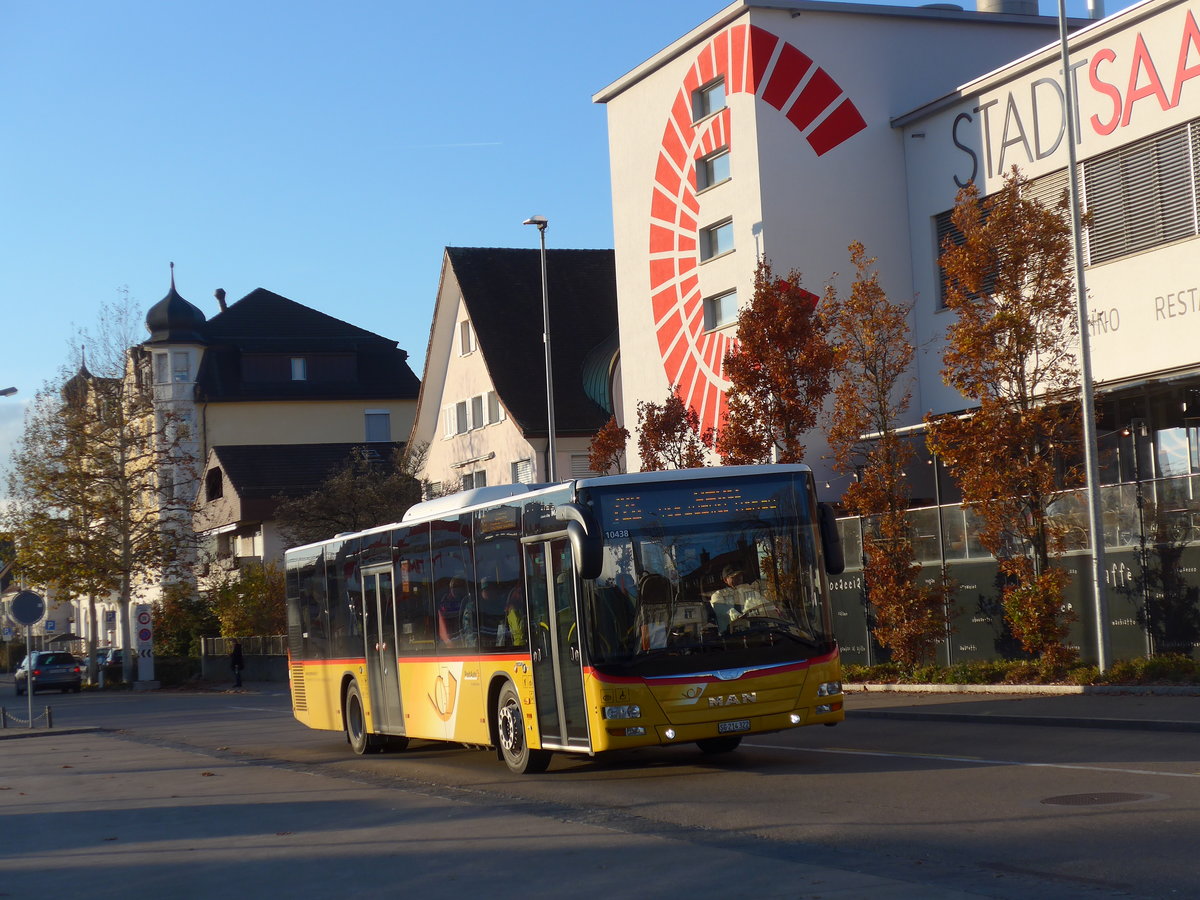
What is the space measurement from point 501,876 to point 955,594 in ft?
63.1

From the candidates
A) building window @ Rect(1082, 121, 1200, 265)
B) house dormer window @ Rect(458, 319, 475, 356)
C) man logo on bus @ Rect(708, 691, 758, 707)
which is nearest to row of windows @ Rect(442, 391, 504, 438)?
house dormer window @ Rect(458, 319, 475, 356)

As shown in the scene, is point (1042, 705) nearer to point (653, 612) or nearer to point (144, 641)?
point (653, 612)

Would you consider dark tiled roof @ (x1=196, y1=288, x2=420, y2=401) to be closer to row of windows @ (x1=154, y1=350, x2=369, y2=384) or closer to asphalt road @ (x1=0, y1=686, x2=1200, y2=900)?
row of windows @ (x1=154, y1=350, x2=369, y2=384)

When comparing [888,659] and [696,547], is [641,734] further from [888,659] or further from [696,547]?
[888,659]

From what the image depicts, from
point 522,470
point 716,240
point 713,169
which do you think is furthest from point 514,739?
point 522,470

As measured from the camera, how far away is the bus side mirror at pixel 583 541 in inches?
549

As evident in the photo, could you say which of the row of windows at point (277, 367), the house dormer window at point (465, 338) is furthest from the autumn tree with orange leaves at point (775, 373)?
the row of windows at point (277, 367)

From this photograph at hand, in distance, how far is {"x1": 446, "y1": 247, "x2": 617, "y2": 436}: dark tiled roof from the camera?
53.3 m

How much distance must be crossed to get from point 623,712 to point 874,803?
286 centimetres

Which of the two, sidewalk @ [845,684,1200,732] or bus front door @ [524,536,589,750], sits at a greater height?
bus front door @ [524,536,589,750]

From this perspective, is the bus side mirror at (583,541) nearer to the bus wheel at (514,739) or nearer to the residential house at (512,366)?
the bus wheel at (514,739)

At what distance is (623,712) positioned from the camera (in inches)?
557

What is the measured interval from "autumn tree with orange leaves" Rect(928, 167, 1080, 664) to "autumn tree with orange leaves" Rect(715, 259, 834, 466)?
4.87 m

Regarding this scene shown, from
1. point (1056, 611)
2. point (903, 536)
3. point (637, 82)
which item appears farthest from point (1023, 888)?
point (637, 82)
